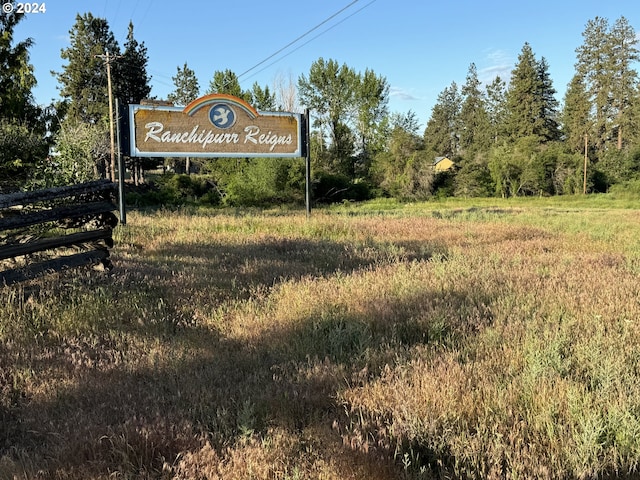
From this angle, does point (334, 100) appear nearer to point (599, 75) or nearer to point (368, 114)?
point (368, 114)

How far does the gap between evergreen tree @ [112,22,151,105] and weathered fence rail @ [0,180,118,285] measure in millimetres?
43120

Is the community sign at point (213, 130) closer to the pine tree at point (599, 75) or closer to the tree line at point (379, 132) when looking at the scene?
the tree line at point (379, 132)

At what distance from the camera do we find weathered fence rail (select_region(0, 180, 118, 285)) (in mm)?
5895

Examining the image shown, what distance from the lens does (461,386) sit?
10.5 ft

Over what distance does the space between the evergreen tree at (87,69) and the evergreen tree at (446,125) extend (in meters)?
60.9

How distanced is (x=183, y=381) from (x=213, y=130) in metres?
17.0

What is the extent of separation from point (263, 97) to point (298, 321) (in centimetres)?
4931

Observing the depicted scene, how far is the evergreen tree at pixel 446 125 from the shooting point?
90.9 m

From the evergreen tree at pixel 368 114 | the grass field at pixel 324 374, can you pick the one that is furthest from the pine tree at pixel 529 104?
the grass field at pixel 324 374

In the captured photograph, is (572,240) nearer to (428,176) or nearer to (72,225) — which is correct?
(72,225)

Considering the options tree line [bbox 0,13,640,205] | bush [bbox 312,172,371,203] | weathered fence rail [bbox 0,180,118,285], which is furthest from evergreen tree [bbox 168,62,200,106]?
weathered fence rail [bbox 0,180,118,285]

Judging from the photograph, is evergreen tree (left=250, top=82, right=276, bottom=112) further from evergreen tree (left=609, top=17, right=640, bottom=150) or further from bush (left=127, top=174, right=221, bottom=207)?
evergreen tree (left=609, top=17, right=640, bottom=150)

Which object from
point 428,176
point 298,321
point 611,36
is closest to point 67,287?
point 298,321

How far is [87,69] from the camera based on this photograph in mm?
44062
